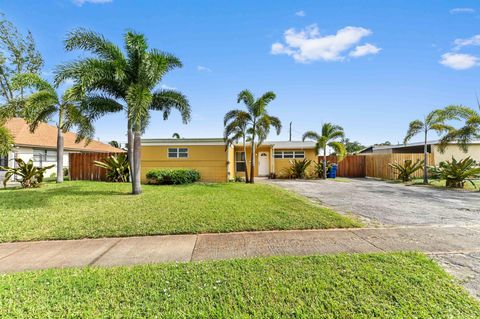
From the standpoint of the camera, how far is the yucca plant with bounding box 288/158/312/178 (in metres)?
18.8

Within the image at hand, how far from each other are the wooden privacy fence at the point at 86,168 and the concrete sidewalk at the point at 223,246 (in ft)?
37.9

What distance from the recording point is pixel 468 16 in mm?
8578

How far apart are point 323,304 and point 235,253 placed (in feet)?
5.47

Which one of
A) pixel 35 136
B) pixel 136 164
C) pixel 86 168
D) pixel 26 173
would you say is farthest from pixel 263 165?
pixel 35 136

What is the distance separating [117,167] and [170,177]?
3514mm

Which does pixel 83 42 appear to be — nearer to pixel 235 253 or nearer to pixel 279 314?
pixel 235 253

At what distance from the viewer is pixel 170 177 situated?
42.7ft

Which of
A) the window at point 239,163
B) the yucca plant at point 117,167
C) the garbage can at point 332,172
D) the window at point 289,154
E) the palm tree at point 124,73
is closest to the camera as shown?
the palm tree at point 124,73

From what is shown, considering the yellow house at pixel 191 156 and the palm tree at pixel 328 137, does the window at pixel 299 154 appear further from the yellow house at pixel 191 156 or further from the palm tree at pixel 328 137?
the yellow house at pixel 191 156

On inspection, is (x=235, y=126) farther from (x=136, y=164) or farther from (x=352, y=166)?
(x=352, y=166)

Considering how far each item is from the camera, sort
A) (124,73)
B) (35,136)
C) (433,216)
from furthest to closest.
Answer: (35,136) → (124,73) → (433,216)

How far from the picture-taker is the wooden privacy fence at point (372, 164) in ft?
59.0

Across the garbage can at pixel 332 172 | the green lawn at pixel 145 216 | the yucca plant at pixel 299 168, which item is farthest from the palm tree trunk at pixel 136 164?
the garbage can at pixel 332 172

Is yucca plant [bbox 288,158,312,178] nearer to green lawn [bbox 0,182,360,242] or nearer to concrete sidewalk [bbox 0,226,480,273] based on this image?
green lawn [bbox 0,182,360,242]
